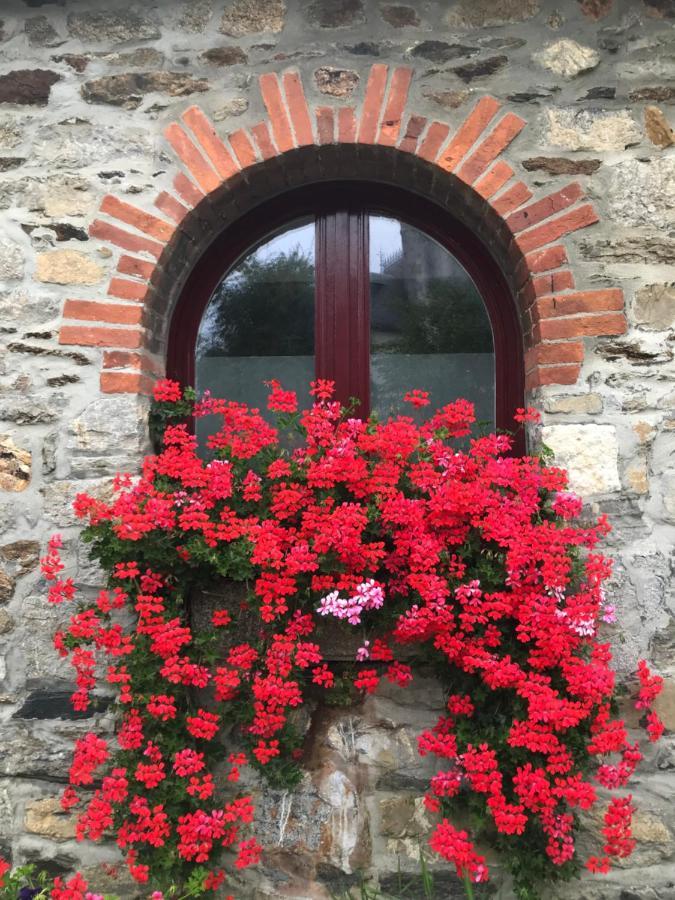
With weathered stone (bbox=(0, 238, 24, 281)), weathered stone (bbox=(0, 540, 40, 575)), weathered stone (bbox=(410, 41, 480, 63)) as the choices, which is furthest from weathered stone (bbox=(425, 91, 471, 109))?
weathered stone (bbox=(0, 540, 40, 575))

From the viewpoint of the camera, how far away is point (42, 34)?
2.49 meters

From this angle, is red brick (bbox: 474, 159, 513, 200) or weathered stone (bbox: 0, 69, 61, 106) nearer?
red brick (bbox: 474, 159, 513, 200)

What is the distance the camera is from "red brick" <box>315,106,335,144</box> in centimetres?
241

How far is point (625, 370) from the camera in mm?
2297

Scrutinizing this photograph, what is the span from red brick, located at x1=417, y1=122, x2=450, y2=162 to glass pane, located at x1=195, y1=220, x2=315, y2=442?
1.96 feet

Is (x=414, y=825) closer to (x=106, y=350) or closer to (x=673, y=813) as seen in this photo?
(x=673, y=813)

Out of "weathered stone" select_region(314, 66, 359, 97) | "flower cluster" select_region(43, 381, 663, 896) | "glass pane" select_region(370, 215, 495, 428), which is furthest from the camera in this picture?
"glass pane" select_region(370, 215, 495, 428)

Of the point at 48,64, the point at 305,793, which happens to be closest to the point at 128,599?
the point at 305,793

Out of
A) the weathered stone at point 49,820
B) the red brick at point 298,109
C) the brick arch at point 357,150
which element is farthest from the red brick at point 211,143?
the weathered stone at point 49,820

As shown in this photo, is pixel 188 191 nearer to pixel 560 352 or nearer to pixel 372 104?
pixel 372 104

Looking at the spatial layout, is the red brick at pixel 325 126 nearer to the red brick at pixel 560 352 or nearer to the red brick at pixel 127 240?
the red brick at pixel 127 240

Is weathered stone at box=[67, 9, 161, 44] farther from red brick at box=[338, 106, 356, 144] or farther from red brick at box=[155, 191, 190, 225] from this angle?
red brick at box=[338, 106, 356, 144]

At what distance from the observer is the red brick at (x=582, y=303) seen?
90.8 inches

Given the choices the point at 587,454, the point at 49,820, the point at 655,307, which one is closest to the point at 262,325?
the point at 587,454
